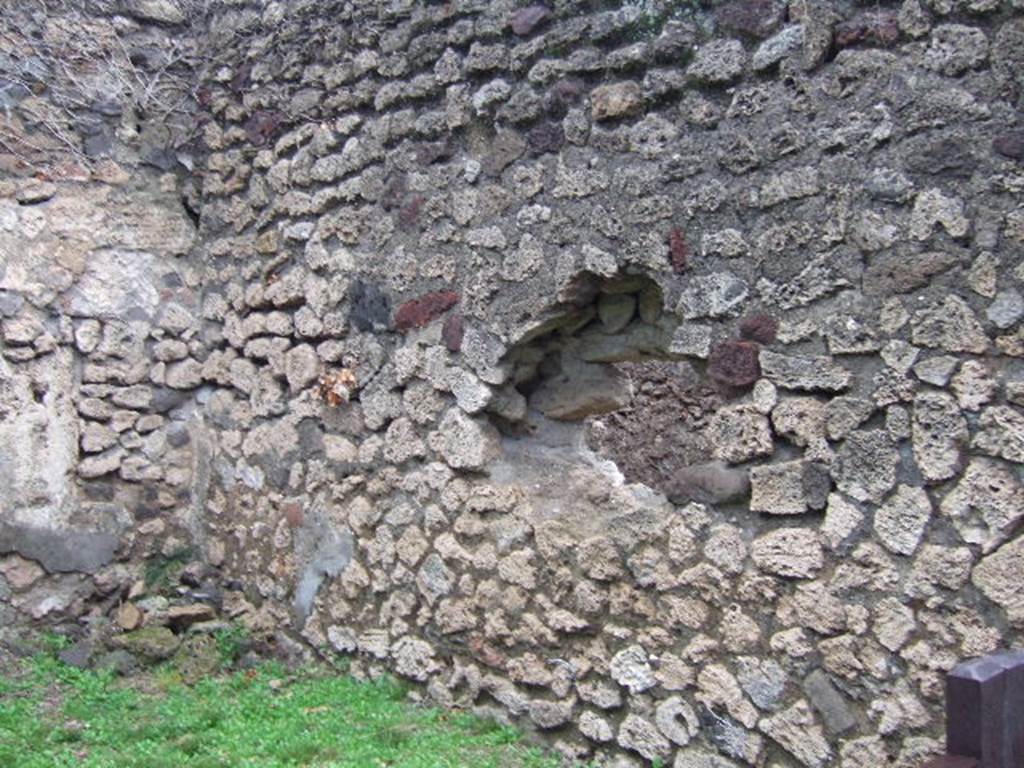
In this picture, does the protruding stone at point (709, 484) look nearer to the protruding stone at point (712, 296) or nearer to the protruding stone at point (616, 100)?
Answer: the protruding stone at point (712, 296)

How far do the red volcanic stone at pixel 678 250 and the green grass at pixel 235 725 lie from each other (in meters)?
1.58

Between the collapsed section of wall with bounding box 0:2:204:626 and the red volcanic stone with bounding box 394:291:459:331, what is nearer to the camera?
the red volcanic stone with bounding box 394:291:459:331

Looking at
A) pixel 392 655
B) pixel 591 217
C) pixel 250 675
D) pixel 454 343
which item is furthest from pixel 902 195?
pixel 250 675

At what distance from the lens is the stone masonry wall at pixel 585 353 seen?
9.40 ft

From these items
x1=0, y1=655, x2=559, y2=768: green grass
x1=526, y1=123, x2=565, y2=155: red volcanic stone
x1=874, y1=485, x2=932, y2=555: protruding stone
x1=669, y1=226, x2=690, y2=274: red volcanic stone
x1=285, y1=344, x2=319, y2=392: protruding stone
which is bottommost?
x1=0, y1=655, x2=559, y2=768: green grass

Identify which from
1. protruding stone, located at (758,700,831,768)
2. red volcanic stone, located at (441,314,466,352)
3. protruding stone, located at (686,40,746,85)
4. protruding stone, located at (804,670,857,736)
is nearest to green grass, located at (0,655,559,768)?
protruding stone, located at (758,700,831,768)

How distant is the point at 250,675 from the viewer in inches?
183

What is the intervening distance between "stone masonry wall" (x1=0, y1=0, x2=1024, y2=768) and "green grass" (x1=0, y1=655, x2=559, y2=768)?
0.52ft

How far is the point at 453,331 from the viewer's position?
4125 mm

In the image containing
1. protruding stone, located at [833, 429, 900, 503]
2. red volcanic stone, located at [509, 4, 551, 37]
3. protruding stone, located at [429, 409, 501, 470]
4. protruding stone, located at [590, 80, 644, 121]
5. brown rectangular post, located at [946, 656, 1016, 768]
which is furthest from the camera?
protruding stone, located at [429, 409, 501, 470]

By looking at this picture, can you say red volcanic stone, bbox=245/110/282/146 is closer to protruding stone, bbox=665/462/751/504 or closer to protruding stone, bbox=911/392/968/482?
protruding stone, bbox=665/462/751/504

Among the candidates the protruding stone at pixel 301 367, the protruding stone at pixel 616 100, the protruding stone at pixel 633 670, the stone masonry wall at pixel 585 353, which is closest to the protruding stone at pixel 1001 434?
the stone masonry wall at pixel 585 353

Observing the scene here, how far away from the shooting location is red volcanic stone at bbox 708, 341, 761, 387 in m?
3.24

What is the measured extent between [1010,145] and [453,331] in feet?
6.47
